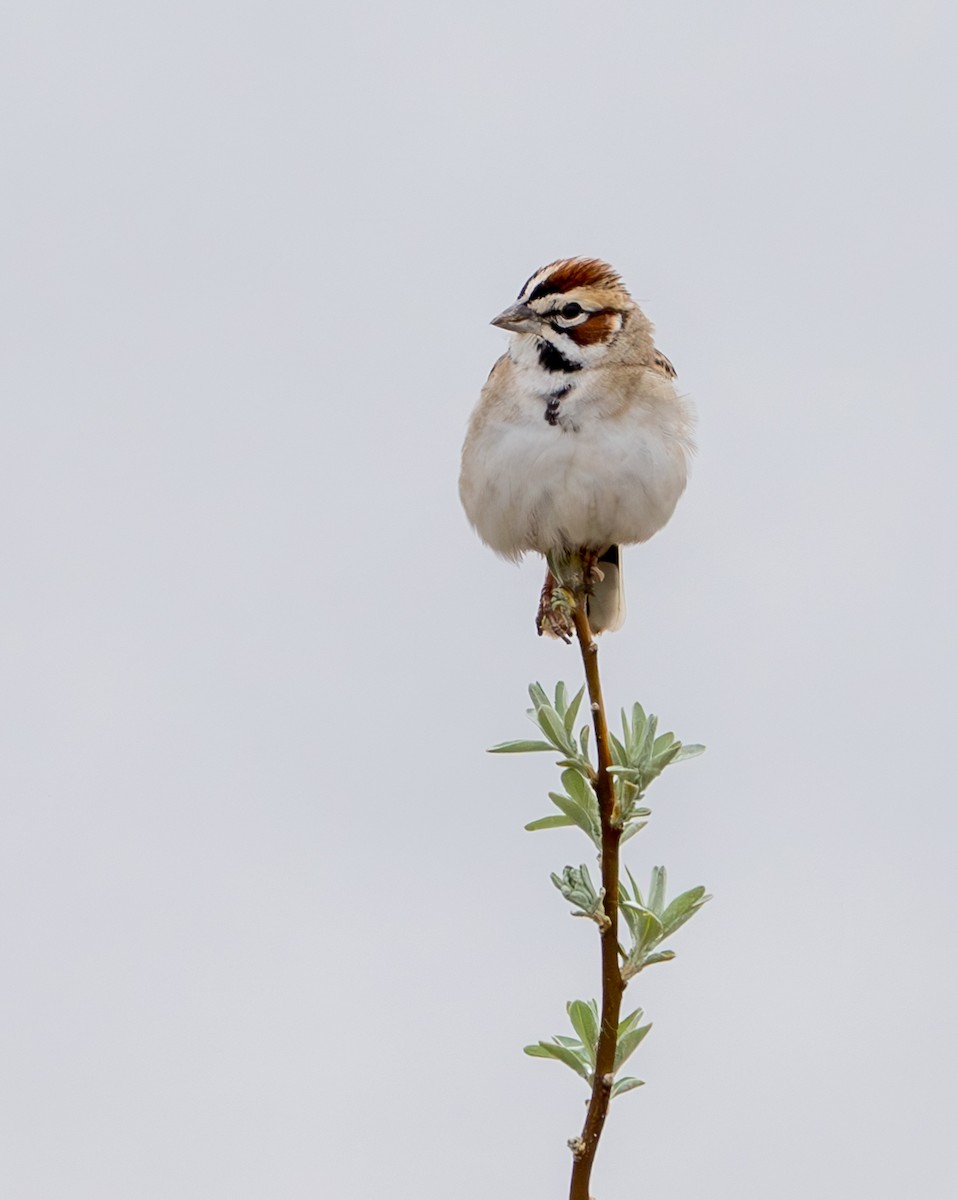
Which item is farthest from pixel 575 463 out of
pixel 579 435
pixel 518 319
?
pixel 518 319

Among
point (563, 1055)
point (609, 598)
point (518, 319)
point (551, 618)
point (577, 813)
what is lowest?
point (563, 1055)

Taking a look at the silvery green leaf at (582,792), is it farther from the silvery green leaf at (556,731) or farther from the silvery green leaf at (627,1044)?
the silvery green leaf at (627,1044)

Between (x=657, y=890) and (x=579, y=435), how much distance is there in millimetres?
3094

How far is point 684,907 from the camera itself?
316 centimetres

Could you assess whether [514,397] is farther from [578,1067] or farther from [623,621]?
→ [578,1067]

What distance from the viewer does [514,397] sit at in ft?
20.6

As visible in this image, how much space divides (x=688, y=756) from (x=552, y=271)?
358cm

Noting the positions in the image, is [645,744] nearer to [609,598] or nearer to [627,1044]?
[627,1044]

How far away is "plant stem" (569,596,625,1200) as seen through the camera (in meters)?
2.65

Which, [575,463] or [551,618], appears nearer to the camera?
[551,618]

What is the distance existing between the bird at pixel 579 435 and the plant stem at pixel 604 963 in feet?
7.08

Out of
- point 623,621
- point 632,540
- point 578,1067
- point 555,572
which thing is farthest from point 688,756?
point 623,621

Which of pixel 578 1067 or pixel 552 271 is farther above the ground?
pixel 552 271

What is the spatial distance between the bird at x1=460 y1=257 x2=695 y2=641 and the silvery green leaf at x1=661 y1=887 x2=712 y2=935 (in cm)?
245
